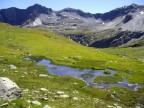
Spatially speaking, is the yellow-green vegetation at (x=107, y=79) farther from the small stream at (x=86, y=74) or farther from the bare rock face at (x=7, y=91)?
the bare rock face at (x=7, y=91)

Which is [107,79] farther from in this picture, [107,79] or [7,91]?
[7,91]

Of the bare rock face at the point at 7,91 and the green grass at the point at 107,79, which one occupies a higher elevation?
the bare rock face at the point at 7,91

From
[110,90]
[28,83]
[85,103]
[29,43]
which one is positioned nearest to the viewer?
[85,103]

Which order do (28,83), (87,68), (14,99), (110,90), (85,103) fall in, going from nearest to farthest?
(14,99), (85,103), (28,83), (110,90), (87,68)

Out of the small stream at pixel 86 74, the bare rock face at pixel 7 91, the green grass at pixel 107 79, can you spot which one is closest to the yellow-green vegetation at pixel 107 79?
the green grass at pixel 107 79

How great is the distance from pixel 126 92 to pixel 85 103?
1438 cm

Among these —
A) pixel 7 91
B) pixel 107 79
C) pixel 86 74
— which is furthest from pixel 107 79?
pixel 7 91

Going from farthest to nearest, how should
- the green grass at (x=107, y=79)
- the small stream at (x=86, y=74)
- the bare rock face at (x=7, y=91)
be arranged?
the green grass at (x=107, y=79)
the small stream at (x=86, y=74)
the bare rock face at (x=7, y=91)

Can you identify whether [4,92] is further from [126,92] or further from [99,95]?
[126,92]

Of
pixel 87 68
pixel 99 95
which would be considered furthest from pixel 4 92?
pixel 87 68

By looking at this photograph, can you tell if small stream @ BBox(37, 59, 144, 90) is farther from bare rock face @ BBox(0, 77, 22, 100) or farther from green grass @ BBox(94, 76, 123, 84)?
bare rock face @ BBox(0, 77, 22, 100)

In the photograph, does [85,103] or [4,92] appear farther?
[85,103]

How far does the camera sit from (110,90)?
47812 mm

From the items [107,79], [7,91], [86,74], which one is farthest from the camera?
[86,74]
